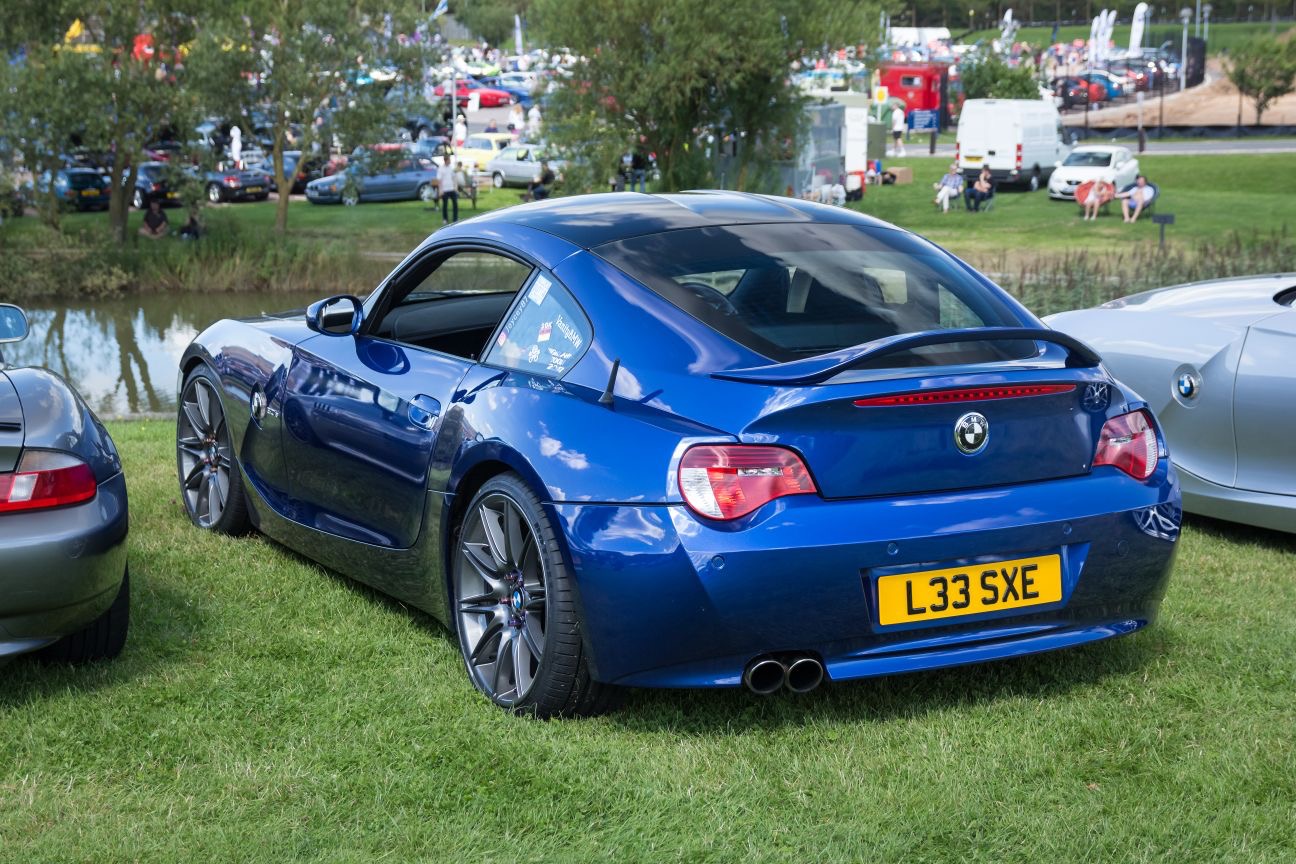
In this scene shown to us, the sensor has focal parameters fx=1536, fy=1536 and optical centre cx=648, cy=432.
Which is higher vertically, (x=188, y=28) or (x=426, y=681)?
(x=188, y=28)

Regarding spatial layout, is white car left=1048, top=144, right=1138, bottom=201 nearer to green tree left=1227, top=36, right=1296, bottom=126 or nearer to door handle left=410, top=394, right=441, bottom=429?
green tree left=1227, top=36, right=1296, bottom=126

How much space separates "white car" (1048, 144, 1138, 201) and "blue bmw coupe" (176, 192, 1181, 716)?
37294 mm

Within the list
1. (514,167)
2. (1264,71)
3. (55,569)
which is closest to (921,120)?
(1264,71)

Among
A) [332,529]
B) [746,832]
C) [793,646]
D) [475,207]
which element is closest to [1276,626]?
[793,646]

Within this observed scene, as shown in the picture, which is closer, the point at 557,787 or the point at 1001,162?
the point at 557,787

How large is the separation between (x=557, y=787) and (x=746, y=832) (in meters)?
0.54

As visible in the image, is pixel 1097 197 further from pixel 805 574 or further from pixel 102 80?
pixel 805 574

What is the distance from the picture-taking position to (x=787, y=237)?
4898 mm

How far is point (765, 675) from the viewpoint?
4090mm

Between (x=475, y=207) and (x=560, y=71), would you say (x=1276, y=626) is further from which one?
(x=475, y=207)

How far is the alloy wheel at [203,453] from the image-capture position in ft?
21.9

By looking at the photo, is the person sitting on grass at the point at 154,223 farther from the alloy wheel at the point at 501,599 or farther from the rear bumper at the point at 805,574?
the rear bumper at the point at 805,574

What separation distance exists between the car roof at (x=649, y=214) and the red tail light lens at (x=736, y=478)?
42.6 inches

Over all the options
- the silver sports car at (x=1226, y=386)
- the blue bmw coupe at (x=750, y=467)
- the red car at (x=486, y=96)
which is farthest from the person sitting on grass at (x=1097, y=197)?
the red car at (x=486, y=96)
